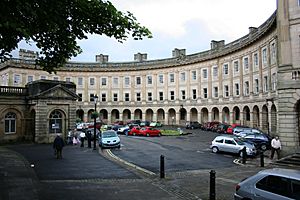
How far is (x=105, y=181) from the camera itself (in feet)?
42.3

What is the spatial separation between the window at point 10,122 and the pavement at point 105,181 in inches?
476

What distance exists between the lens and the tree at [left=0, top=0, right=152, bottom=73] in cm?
818

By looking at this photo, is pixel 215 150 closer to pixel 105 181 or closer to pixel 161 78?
pixel 105 181

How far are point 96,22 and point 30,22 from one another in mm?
2231

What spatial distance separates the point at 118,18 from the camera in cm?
991

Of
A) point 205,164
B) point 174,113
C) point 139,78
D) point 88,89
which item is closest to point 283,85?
point 205,164

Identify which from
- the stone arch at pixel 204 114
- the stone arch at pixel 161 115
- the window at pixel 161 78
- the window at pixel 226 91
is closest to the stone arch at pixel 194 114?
the stone arch at pixel 204 114

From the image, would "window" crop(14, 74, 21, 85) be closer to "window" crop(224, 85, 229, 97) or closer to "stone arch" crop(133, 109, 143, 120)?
"stone arch" crop(133, 109, 143, 120)

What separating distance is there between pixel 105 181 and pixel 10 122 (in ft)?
65.5

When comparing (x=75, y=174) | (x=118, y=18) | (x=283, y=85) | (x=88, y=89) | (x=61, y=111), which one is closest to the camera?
(x=118, y=18)

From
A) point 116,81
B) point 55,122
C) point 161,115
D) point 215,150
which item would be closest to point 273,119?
point 215,150

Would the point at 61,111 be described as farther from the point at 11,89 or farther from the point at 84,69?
the point at 84,69

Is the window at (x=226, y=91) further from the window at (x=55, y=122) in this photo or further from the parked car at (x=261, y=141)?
the window at (x=55, y=122)

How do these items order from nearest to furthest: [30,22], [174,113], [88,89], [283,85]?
[30,22] < [283,85] < [174,113] < [88,89]
